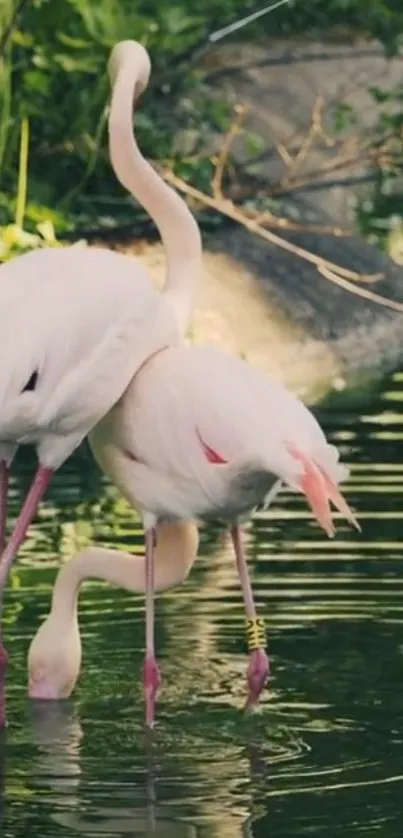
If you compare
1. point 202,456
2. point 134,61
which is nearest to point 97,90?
point 134,61

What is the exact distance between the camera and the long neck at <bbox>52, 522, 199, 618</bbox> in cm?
598

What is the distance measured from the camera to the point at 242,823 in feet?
15.1

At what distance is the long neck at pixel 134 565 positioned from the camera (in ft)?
19.6

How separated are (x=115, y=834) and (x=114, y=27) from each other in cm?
704

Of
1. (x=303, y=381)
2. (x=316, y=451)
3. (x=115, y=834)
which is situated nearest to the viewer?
(x=115, y=834)

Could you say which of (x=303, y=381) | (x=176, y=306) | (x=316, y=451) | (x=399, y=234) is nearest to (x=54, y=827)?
(x=316, y=451)

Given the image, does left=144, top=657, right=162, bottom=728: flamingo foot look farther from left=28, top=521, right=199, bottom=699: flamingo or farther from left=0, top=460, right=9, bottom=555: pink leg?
left=0, top=460, right=9, bottom=555: pink leg

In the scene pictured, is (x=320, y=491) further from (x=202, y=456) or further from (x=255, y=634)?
(x=255, y=634)

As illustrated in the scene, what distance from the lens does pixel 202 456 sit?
18.1 ft

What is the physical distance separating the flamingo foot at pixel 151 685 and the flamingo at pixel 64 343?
1.11ft

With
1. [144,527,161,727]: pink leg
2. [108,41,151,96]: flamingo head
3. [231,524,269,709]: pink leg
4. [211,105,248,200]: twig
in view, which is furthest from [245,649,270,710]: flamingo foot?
[211,105,248,200]: twig

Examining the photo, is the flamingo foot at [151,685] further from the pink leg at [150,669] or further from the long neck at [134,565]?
the long neck at [134,565]

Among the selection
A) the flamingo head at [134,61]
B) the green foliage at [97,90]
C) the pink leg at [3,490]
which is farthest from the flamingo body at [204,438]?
the green foliage at [97,90]

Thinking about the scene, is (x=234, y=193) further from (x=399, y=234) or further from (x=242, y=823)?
(x=242, y=823)
